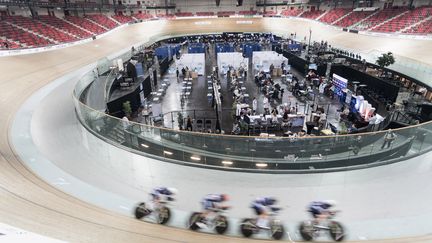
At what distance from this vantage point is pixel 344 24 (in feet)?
105

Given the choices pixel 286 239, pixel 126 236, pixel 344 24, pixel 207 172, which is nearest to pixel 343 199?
pixel 286 239

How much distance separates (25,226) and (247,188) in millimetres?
4529

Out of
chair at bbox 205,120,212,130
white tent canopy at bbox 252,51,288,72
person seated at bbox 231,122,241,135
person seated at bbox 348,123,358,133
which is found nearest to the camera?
person seated at bbox 348,123,358,133

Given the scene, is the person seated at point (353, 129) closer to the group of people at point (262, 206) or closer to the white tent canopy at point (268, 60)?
the group of people at point (262, 206)

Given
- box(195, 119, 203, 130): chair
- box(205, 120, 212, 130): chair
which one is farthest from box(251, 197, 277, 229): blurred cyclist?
box(195, 119, 203, 130): chair

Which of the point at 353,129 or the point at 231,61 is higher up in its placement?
the point at 231,61

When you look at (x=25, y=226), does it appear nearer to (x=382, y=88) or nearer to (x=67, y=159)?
(x=67, y=159)

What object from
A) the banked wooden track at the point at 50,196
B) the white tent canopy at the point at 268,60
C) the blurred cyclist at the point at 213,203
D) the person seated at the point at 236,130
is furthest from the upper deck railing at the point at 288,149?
the white tent canopy at the point at 268,60

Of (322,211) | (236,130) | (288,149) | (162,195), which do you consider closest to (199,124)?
(236,130)

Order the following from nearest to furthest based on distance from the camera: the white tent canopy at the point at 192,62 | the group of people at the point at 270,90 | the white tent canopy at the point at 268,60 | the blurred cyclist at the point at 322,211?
the blurred cyclist at the point at 322,211
the group of people at the point at 270,90
the white tent canopy at the point at 192,62
the white tent canopy at the point at 268,60

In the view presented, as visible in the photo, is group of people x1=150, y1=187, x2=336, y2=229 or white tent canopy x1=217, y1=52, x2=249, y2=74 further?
white tent canopy x1=217, y1=52, x2=249, y2=74

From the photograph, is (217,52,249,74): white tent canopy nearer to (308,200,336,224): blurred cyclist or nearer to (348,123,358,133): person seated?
(348,123,358,133): person seated

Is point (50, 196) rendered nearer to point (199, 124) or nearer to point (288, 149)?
point (288, 149)

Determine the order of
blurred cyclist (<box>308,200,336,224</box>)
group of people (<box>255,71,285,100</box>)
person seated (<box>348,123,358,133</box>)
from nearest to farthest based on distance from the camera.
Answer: blurred cyclist (<box>308,200,336,224</box>), person seated (<box>348,123,358,133</box>), group of people (<box>255,71,285,100</box>)
